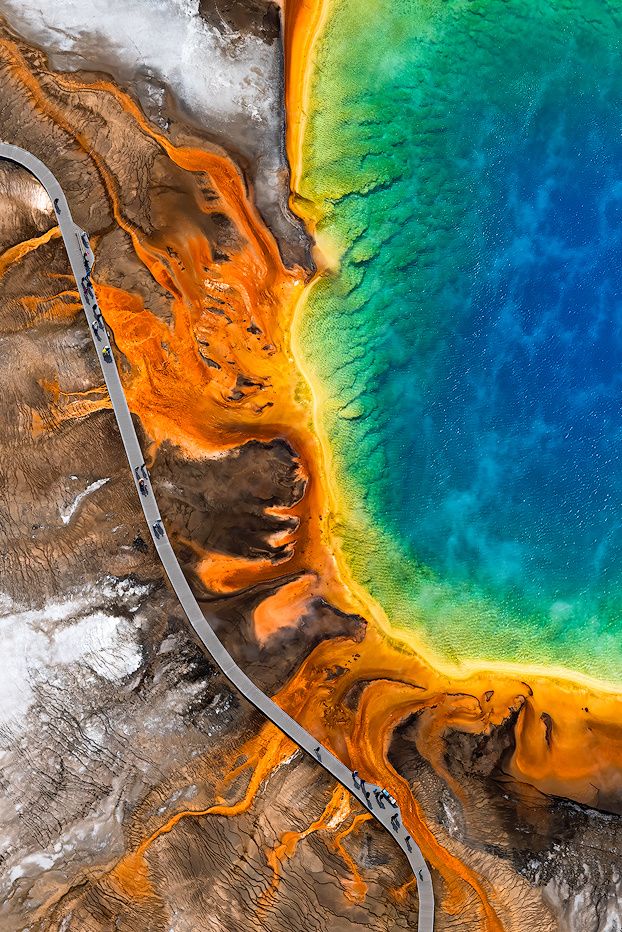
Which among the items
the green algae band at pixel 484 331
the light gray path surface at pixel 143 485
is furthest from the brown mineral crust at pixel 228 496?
the green algae band at pixel 484 331

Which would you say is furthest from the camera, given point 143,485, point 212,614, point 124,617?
point 212,614

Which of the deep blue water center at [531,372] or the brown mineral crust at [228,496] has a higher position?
the deep blue water center at [531,372]

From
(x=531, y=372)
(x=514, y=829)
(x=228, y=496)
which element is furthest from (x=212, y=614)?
(x=531, y=372)

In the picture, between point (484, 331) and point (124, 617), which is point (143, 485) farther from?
point (484, 331)

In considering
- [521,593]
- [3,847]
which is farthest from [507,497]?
[3,847]

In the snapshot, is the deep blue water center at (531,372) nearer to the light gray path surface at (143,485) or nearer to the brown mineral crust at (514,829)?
the brown mineral crust at (514,829)

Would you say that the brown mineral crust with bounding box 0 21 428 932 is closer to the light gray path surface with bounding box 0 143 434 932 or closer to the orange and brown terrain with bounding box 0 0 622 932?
the orange and brown terrain with bounding box 0 0 622 932

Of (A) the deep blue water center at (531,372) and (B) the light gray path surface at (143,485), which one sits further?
(A) the deep blue water center at (531,372)

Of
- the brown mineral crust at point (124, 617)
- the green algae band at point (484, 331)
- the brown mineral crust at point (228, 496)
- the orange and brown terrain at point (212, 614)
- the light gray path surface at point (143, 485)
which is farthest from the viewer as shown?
the green algae band at point (484, 331)
